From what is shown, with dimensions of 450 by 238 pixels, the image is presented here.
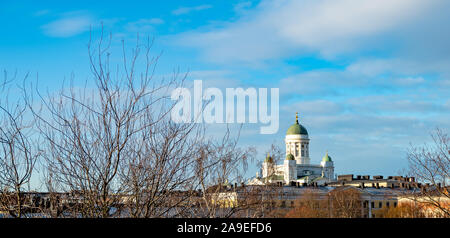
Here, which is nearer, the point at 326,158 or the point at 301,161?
the point at 326,158

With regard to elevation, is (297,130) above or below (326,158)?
above

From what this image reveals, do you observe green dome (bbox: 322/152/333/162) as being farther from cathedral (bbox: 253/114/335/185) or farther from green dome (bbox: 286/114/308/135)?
green dome (bbox: 286/114/308/135)

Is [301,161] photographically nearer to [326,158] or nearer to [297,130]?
[326,158]

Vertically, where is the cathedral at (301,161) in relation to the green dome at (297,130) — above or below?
below

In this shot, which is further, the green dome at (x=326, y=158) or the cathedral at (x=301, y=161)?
the green dome at (x=326, y=158)

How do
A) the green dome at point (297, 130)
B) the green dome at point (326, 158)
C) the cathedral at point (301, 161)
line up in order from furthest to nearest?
the green dome at point (297, 130), the green dome at point (326, 158), the cathedral at point (301, 161)

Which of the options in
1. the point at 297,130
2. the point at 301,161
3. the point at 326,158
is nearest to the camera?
the point at 326,158

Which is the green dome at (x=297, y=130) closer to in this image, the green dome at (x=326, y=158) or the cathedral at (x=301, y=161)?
the cathedral at (x=301, y=161)

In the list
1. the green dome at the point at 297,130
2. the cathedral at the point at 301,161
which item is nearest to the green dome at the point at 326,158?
the cathedral at the point at 301,161

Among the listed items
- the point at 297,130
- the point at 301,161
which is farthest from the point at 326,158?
the point at 297,130

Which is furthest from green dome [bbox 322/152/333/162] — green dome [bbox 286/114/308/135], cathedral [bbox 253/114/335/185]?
green dome [bbox 286/114/308/135]

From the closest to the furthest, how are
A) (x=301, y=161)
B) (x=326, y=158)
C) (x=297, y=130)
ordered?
(x=326, y=158)
(x=301, y=161)
(x=297, y=130)

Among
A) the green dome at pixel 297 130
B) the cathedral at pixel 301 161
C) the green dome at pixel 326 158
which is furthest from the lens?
the green dome at pixel 297 130
